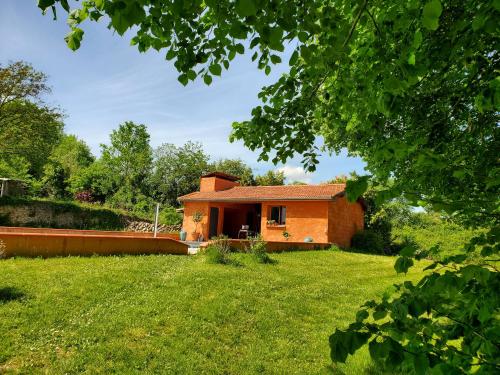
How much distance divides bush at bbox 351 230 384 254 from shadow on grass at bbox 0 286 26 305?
2077 centimetres

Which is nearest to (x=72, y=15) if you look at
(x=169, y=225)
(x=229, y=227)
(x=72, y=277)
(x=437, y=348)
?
(x=437, y=348)

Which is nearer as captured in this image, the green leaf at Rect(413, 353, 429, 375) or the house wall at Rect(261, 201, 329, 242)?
the green leaf at Rect(413, 353, 429, 375)

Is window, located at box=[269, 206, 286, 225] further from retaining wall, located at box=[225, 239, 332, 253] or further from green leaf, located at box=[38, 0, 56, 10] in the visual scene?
green leaf, located at box=[38, 0, 56, 10]

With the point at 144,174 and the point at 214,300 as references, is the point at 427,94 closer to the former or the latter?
the point at 214,300

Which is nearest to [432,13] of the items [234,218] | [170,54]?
[170,54]

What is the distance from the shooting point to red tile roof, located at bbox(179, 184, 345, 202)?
76.6 feet

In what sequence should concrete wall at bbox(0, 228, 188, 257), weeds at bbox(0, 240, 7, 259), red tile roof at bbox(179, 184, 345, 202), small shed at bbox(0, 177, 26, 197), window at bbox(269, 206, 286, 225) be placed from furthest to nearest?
small shed at bbox(0, 177, 26, 197)
window at bbox(269, 206, 286, 225)
red tile roof at bbox(179, 184, 345, 202)
concrete wall at bbox(0, 228, 188, 257)
weeds at bbox(0, 240, 7, 259)

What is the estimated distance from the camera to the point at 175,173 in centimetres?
4612

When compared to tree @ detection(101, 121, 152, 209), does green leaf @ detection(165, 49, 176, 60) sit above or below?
below

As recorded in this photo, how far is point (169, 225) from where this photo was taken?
33.1 m

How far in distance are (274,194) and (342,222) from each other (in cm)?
Answer: 502

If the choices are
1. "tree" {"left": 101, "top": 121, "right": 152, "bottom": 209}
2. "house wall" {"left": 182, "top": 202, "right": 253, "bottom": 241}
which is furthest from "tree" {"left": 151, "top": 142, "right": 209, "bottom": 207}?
"house wall" {"left": 182, "top": 202, "right": 253, "bottom": 241}

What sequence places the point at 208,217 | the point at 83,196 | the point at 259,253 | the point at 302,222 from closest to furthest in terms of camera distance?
1. the point at 259,253
2. the point at 302,222
3. the point at 208,217
4. the point at 83,196

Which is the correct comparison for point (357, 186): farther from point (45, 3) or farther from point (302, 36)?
point (45, 3)
